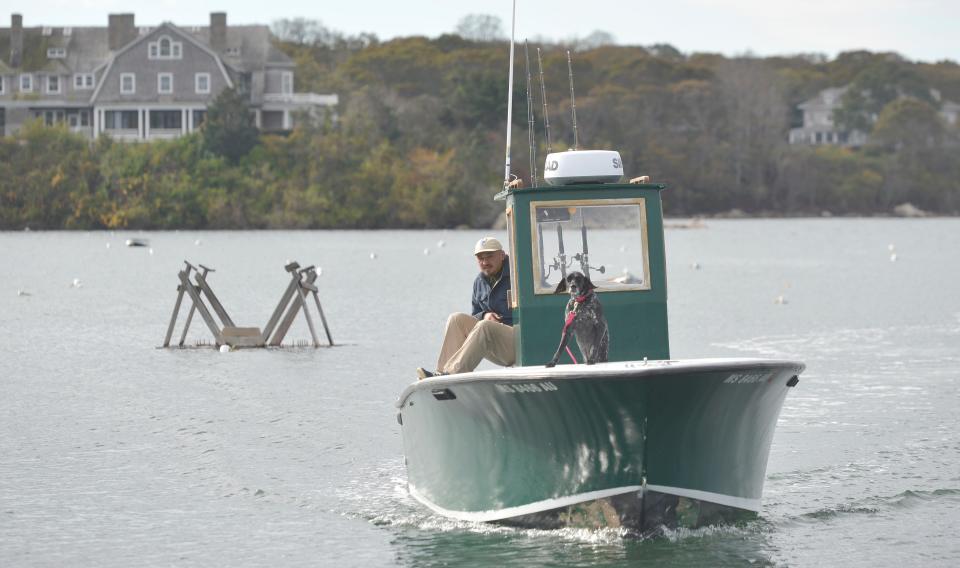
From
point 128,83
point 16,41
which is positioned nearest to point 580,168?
point 128,83

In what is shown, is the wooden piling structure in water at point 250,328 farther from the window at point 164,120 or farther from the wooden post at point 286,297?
the window at point 164,120

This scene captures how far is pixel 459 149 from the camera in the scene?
124312 mm

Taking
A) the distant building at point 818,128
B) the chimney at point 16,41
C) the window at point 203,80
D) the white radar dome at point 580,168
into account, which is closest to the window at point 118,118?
the window at point 203,80

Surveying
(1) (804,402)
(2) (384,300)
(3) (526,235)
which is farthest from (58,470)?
(2) (384,300)

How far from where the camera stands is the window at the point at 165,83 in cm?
12044

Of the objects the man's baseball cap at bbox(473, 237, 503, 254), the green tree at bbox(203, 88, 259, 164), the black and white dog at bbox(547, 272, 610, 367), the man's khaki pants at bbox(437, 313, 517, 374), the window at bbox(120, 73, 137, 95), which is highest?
the window at bbox(120, 73, 137, 95)

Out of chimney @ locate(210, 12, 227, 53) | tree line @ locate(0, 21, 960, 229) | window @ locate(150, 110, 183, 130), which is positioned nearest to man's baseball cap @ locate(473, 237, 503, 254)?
tree line @ locate(0, 21, 960, 229)

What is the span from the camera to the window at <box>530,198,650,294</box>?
584 inches

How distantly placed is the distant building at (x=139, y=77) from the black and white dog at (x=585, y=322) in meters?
108

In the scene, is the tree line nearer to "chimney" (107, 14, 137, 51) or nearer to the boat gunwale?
"chimney" (107, 14, 137, 51)

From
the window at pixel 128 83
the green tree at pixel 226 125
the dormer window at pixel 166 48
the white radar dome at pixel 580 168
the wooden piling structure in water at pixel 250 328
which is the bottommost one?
the wooden piling structure in water at pixel 250 328

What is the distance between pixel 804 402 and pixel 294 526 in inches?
423

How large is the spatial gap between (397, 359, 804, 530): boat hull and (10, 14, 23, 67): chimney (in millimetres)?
119643

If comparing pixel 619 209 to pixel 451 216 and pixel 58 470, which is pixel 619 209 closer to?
pixel 58 470
